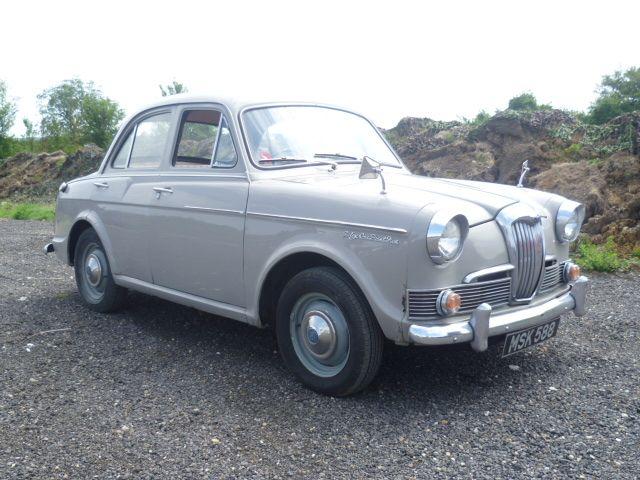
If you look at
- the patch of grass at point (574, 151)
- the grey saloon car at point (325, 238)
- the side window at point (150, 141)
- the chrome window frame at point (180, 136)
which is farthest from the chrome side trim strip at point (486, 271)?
the patch of grass at point (574, 151)

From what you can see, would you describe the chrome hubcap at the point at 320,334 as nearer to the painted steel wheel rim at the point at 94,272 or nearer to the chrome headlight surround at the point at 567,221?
the chrome headlight surround at the point at 567,221

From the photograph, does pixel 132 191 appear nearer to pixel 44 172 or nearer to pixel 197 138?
pixel 197 138

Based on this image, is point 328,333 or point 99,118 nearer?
point 328,333

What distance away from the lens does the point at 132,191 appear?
519 centimetres

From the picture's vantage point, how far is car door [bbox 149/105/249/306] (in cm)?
428

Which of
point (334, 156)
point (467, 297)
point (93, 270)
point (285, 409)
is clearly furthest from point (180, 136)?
point (467, 297)

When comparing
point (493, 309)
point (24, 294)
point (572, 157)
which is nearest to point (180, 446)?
point (493, 309)

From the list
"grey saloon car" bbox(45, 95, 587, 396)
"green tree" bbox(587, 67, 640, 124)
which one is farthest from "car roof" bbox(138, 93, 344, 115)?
"green tree" bbox(587, 67, 640, 124)

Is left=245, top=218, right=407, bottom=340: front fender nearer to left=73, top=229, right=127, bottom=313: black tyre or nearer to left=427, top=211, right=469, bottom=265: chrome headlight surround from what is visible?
left=427, top=211, right=469, bottom=265: chrome headlight surround

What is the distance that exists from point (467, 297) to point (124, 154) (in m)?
3.44

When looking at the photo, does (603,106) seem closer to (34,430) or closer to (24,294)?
(24,294)

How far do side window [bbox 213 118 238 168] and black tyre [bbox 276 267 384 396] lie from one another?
108cm

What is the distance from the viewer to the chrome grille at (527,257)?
12.2 ft

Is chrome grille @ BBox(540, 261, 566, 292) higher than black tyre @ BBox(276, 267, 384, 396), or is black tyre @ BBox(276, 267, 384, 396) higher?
chrome grille @ BBox(540, 261, 566, 292)
